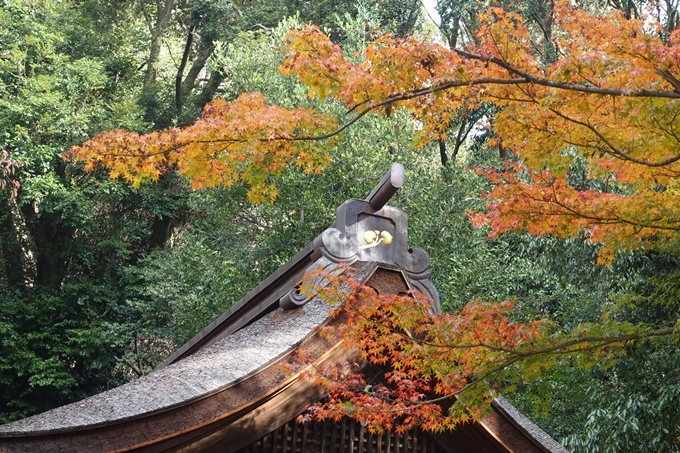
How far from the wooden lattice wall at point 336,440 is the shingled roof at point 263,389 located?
0.29 ft

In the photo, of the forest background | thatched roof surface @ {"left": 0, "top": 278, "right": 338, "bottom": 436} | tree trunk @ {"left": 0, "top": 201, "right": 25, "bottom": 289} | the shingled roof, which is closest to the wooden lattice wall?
the shingled roof

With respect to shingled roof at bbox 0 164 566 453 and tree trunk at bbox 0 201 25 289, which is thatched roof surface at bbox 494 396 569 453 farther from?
tree trunk at bbox 0 201 25 289

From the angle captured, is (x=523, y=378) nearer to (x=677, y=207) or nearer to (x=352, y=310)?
(x=352, y=310)

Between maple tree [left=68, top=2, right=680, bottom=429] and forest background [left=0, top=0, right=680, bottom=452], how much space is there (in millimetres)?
4639

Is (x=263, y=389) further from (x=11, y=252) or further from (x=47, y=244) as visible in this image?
(x=11, y=252)

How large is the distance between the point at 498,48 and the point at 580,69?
1.54 feet

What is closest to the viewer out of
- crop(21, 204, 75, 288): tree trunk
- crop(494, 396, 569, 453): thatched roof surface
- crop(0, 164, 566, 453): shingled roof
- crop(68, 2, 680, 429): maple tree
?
crop(0, 164, 566, 453): shingled roof

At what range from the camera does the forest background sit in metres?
12.8

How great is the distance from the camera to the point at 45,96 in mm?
14773

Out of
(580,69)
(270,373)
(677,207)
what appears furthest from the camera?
Result: (677,207)

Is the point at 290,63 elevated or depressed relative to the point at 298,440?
elevated

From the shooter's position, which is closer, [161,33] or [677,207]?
[677,207]

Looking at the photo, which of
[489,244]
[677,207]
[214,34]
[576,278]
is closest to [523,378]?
[677,207]

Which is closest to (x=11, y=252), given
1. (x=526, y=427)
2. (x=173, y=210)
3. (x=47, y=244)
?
(x=47, y=244)
